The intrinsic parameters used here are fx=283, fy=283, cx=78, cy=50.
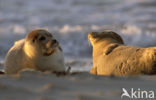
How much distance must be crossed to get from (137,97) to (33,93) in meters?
1.01

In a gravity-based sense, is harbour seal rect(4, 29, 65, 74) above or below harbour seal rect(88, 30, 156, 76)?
above

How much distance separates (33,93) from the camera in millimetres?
2584

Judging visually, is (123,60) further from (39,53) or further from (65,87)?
(65,87)

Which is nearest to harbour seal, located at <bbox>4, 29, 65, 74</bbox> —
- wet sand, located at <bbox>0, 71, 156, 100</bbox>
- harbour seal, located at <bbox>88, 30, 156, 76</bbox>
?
harbour seal, located at <bbox>88, 30, 156, 76</bbox>

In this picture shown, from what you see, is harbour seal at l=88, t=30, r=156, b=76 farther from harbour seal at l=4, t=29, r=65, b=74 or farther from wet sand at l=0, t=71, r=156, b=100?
wet sand at l=0, t=71, r=156, b=100

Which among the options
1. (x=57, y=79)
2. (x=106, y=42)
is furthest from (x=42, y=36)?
(x=106, y=42)

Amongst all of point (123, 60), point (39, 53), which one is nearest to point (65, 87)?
point (39, 53)

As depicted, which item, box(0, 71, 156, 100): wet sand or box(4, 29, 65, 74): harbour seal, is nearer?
box(0, 71, 156, 100): wet sand

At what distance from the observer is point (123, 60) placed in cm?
592

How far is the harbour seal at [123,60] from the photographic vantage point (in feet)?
18.2

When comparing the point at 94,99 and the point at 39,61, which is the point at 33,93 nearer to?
the point at 94,99

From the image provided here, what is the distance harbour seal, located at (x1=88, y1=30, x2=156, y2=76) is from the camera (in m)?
5.55

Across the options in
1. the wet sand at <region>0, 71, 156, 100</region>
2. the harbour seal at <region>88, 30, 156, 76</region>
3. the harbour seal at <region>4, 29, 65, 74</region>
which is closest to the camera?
the wet sand at <region>0, 71, 156, 100</region>

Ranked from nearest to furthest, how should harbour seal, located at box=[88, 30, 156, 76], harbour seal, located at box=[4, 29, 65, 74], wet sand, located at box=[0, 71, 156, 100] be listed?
1. wet sand, located at box=[0, 71, 156, 100]
2. harbour seal, located at box=[4, 29, 65, 74]
3. harbour seal, located at box=[88, 30, 156, 76]
